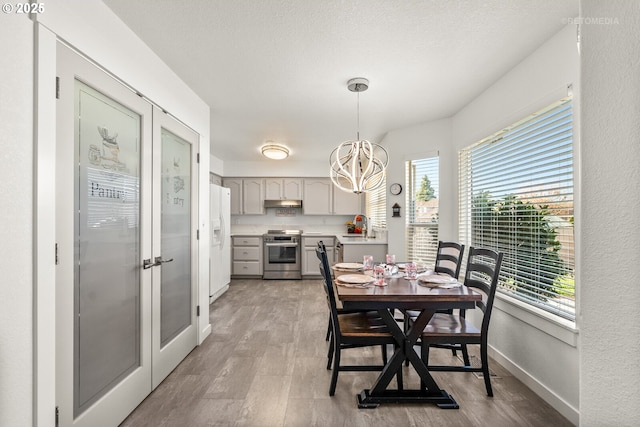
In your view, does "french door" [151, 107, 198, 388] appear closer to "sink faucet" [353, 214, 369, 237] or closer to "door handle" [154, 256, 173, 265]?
"door handle" [154, 256, 173, 265]

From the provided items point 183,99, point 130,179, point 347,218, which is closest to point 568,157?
point 130,179

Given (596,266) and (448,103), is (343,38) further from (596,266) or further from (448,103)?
(596,266)

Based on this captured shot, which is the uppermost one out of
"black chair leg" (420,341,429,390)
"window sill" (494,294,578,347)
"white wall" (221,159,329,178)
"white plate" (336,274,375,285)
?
"white wall" (221,159,329,178)

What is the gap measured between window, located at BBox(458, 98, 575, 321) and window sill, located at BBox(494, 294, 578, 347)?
50 mm

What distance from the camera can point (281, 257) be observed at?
6125 mm

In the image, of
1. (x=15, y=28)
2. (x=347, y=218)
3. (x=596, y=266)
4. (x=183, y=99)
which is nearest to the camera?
(x=596, y=266)

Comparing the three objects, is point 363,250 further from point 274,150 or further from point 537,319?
point 537,319

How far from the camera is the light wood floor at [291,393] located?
1.86 meters

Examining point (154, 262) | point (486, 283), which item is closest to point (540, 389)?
point (486, 283)

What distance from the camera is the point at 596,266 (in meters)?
0.72

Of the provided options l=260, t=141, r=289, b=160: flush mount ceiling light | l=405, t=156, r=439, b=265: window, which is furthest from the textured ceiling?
l=260, t=141, r=289, b=160: flush mount ceiling light

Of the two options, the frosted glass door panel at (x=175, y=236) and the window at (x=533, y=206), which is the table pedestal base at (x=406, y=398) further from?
the frosted glass door panel at (x=175, y=236)

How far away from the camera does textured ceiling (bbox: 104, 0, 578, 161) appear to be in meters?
1.76

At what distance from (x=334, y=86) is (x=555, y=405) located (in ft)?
9.77
